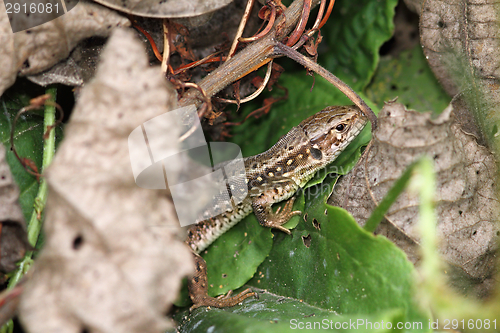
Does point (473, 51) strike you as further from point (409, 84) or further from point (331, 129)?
point (331, 129)

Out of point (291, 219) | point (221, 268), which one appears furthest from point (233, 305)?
point (291, 219)

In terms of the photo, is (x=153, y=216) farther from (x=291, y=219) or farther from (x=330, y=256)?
(x=291, y=219)

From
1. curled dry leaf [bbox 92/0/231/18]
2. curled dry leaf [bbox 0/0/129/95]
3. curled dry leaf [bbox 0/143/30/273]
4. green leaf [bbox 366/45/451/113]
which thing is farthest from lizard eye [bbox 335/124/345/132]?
curled dry leaf [bbox 0/143/30/273]

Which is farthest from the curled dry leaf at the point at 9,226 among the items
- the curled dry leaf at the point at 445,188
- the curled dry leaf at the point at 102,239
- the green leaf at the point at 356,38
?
the green leaf at the point at 356,38

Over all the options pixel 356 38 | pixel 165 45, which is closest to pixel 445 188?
pixel 356 38

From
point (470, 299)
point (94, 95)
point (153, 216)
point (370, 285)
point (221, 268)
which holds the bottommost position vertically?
point (221, 268)

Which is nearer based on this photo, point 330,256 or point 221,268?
point 330,256

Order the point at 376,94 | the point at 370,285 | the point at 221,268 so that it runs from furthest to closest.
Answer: the point at 376,94
the point at 221,268
the point at 370,285
